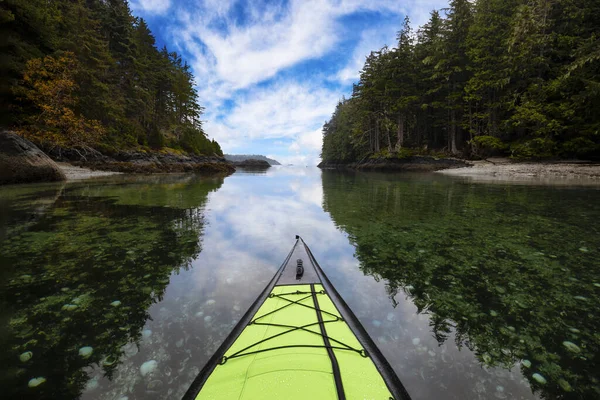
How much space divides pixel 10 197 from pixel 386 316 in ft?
57.8

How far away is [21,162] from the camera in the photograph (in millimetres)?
16312

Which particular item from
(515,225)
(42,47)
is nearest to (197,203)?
(515,225)

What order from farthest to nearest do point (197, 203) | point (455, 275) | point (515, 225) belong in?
point (197, 203) → point (515, 225) → point (455, 275)

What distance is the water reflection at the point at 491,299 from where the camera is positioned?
2.63m

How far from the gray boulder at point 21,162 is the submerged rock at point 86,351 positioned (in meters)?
20.3

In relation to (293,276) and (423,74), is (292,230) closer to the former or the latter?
(293,276)

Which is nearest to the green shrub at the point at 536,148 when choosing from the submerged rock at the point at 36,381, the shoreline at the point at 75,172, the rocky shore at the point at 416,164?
the rocky shore at the point at 416,164

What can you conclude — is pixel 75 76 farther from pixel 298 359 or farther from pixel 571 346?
pixel 571 346

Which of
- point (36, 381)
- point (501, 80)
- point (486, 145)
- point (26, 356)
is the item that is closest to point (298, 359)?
point (36, 381)

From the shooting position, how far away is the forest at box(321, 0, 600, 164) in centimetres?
2195

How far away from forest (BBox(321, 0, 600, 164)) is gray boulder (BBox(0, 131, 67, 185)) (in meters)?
39.3

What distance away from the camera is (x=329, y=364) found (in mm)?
2363

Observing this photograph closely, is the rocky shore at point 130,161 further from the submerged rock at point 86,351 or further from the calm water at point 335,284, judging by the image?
the submerged rock at point 86,351

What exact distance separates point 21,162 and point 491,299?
24.8 m
